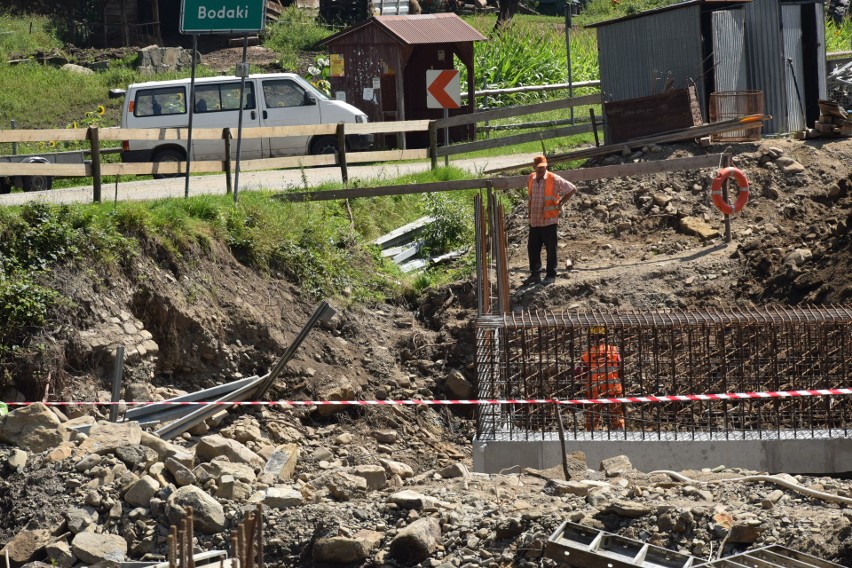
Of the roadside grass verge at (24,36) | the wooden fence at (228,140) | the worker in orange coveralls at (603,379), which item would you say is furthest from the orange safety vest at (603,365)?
the roadside grass verge at (24,36)

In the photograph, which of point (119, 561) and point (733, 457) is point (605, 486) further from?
point (119, 561)

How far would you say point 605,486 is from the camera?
916cm

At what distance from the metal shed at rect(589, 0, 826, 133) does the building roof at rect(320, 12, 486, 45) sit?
12.6 feet

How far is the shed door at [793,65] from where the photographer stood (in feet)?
70.6

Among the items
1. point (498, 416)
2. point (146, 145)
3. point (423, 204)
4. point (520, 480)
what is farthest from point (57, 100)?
point (520, 480)

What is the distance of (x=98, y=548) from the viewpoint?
838 cm

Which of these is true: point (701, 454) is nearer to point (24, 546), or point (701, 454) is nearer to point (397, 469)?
point (397, 469)

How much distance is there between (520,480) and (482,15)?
3251 cm

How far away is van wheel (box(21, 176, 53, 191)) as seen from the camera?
59.9 ft

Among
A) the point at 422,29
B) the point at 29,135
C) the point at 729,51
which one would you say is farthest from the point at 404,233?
the point at 422,29

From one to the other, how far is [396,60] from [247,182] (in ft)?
22.0

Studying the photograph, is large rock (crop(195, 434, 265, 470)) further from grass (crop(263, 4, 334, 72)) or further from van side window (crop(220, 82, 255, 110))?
grass (crop(263, 4, 334, 72))

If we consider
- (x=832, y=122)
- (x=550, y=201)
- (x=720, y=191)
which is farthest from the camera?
(x=832, y=122)

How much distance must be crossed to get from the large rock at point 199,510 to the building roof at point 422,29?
16.5 meters
